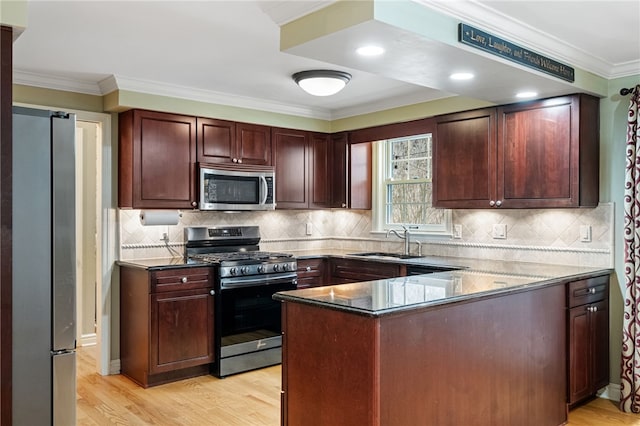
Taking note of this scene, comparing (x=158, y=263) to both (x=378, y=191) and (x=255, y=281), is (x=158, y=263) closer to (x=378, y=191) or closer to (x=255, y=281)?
(x=255, y=281)

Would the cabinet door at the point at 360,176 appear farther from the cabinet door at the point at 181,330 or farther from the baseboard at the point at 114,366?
the baseboard at the point at 114,366

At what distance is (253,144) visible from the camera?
4957mm

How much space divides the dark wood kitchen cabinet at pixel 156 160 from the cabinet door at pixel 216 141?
8 centimetres

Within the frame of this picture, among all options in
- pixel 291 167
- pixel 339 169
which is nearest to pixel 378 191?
pixel 339 169

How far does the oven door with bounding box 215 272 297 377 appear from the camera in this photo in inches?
170

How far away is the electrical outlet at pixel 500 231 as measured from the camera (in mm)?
4346

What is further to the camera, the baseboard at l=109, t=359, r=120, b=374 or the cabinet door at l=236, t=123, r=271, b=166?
the cabinet door at l=236, t=123, r=271, b=166

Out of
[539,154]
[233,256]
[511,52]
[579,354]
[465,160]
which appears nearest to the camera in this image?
[511,52]

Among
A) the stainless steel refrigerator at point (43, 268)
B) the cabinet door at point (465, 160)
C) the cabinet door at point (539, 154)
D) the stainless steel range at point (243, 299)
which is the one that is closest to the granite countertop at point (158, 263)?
the stainless steel range at point (243, 299)

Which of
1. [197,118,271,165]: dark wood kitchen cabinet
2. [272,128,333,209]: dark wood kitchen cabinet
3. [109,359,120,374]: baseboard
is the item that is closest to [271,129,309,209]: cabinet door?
[272,128,333,209]: dark wood kitchen cabinet

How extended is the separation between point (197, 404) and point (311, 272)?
67.7 inches

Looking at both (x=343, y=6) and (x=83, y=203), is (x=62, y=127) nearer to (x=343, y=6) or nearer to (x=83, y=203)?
(x=343, y=6)

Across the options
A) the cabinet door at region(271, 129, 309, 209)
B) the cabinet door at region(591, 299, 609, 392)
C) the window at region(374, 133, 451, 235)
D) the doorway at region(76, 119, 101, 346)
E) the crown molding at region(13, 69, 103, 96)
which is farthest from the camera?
the doorway at region(76, 119, 101, 346)

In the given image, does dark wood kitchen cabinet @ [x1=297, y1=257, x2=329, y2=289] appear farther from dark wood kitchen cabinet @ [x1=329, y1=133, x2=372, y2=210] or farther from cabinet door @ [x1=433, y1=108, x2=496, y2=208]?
cabinet door @ [x1=433, y1=108, x2=496, y2=208]
